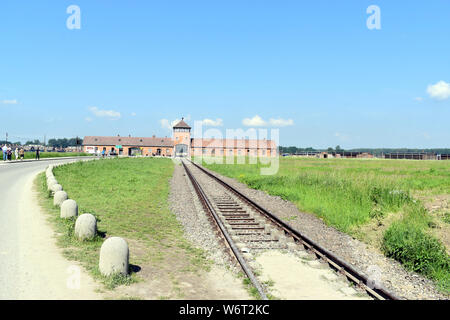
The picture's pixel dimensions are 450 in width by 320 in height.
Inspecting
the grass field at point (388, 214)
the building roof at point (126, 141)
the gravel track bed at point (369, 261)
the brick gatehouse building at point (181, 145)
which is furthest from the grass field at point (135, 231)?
the building roof at point (126, 141)

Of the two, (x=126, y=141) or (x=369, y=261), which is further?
(x=126, y=141)

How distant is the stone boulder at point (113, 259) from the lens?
5934 millimetres

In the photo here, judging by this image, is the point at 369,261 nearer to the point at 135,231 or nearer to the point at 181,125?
the point at 135,231

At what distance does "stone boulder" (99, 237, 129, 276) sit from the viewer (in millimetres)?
5934

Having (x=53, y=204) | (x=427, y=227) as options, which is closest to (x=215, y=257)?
(x=427, y=227)

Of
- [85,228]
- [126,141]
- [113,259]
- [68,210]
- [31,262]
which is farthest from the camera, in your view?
[126,141]

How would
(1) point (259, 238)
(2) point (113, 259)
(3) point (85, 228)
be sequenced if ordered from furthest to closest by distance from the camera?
(1) point (259, 238) → (3) point (85, 228) → (2) point (113, 259)

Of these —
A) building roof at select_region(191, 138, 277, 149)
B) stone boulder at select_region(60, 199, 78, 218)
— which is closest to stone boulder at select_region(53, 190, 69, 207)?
stone boulder at select_region(60, 199, 78, 218)

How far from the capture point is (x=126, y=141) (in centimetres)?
11575

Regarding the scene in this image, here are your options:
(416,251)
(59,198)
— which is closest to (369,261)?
(416,251)

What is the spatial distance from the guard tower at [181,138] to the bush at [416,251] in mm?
102163

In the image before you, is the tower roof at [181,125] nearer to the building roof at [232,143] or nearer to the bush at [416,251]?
the building roof at [232,143]

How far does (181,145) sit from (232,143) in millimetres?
16902
